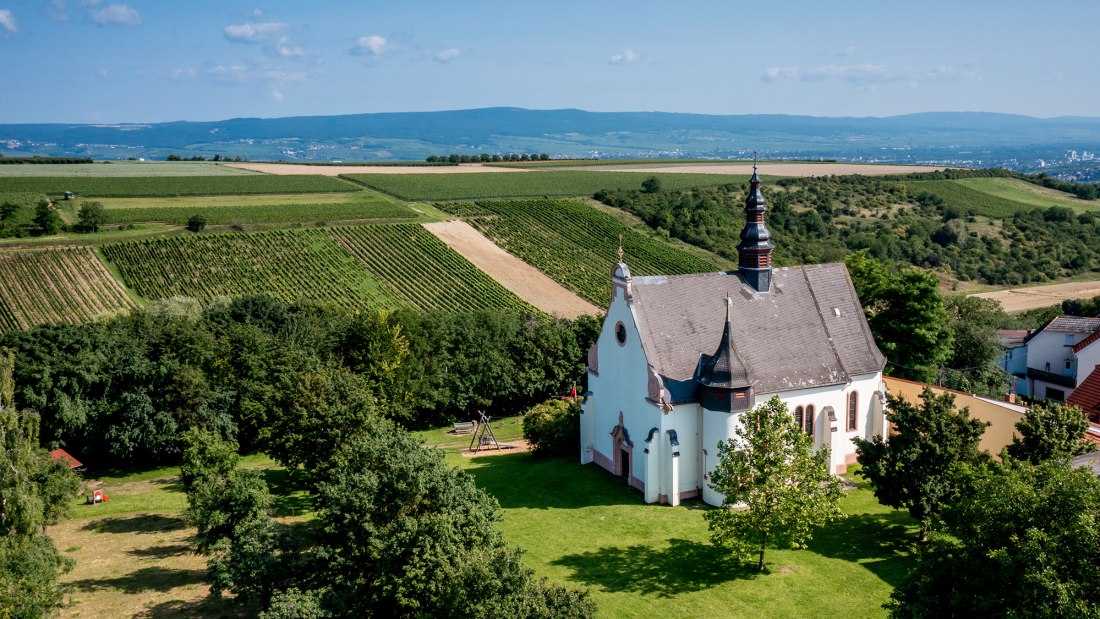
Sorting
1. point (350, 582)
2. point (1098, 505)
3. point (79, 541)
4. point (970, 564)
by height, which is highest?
point (1098, 505)

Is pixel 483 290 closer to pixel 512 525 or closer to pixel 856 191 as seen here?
pixel 512 525

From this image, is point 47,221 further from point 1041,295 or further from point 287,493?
point 1041,295

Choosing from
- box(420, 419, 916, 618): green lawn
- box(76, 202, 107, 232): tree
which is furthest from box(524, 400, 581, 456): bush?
box(76, 202, 107, 232): tree

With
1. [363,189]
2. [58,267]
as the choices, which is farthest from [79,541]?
[363,189]

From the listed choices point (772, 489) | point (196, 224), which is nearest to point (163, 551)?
point (772, 489)

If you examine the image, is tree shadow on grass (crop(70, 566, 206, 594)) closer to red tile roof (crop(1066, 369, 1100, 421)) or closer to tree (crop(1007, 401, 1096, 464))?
tree (crop(1007, 401, 1096, 464))
